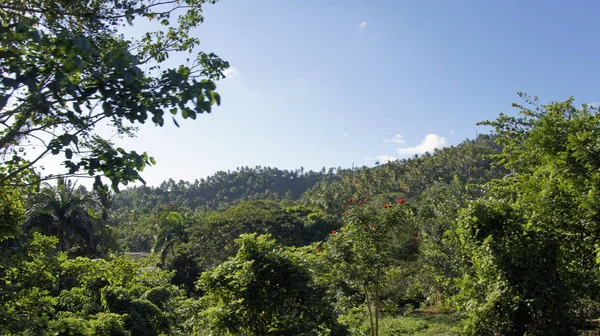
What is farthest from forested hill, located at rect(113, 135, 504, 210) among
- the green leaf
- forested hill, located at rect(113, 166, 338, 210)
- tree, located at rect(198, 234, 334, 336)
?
the green leaf

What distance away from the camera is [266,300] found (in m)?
5.62

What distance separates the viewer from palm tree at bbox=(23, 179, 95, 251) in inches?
824

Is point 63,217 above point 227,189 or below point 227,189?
below

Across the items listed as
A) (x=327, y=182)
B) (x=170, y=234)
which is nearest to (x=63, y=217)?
(x=170, y=234)

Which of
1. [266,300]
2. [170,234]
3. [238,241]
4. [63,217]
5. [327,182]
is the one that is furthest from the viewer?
[327,182]

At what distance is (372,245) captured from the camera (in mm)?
9938

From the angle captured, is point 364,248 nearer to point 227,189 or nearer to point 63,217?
point 63,217

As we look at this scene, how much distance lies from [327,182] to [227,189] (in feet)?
132

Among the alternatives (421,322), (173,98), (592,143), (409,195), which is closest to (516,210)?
(592,143)

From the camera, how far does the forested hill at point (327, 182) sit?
187 ft

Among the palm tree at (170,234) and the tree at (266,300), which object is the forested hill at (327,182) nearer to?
the palm tree at (170,234)

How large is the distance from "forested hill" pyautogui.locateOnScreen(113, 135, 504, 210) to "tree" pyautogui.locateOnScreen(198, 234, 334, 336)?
6.93 metres

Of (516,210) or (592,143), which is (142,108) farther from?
(592,143)

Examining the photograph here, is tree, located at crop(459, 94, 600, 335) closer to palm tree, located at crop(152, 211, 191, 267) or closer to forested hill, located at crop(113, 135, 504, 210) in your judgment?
forested hill, located at crop(113, 135, 504, 210)
